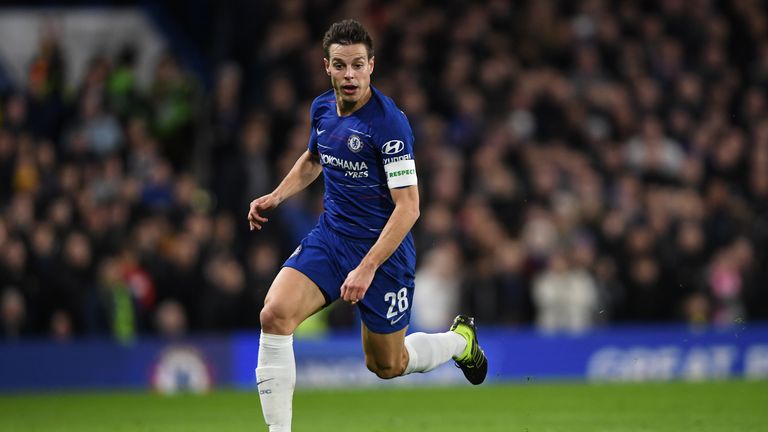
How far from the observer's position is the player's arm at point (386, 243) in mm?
7004

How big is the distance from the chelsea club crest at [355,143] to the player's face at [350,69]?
204 mm

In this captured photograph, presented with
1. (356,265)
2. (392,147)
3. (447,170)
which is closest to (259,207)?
(356,265)

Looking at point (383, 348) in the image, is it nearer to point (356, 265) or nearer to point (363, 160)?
point (356, 265)

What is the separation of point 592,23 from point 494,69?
2.21 meters

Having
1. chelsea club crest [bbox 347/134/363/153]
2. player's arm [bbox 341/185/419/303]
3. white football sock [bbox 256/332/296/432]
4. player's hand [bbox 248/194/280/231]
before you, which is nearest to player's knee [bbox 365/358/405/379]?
white football sock [bbox 256/332/296/432]

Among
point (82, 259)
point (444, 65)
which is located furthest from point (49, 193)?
point (444, 65)

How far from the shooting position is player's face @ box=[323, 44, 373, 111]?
292 inches

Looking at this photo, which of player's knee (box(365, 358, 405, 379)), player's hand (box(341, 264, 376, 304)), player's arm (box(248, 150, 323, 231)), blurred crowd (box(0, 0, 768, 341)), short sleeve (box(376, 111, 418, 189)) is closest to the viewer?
player's hand (box(341, 264, 376, 304))

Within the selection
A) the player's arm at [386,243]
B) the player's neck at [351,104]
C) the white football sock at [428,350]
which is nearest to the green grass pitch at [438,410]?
the white football sock at [428,350]

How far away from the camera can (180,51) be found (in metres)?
A: 19.2

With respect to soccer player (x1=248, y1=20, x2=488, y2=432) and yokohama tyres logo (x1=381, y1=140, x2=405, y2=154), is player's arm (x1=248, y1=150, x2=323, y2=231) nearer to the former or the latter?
soccer player (x1=248, y1=20, x2=488, y2=432)

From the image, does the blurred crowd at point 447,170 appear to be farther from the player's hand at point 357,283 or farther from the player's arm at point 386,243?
the player's hand at point 357,283

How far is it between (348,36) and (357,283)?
4.61 feet

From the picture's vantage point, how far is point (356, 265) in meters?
7.61
